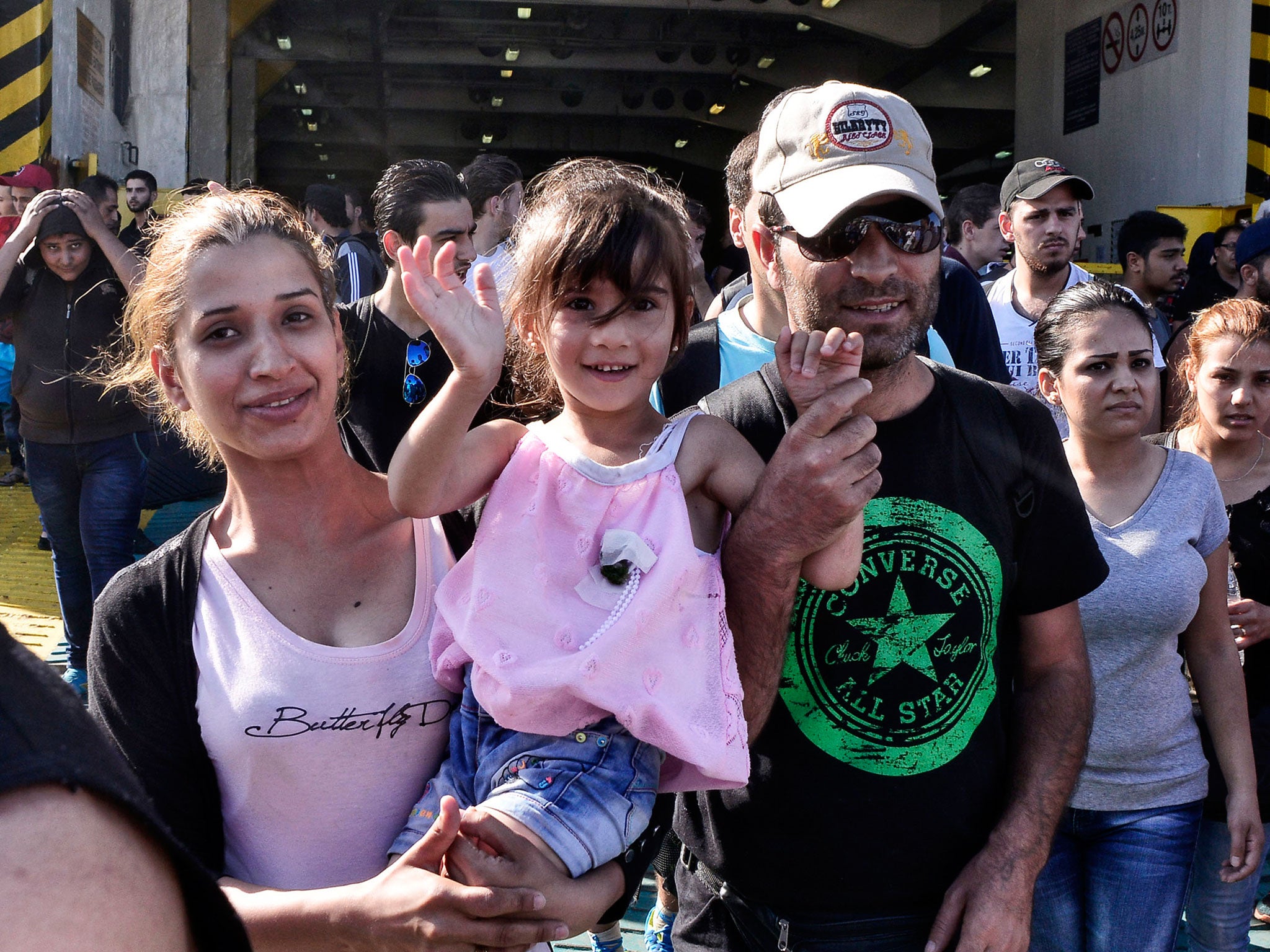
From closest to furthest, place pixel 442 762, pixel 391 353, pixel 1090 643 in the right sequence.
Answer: pixel 442 762 < pixel 1090 643 < pixel 391 353

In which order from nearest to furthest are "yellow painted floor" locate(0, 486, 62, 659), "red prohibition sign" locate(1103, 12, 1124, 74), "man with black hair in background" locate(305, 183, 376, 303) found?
1. "yellow painted floor" locate(0, 486, 62, 659)
2. "man with black hair in background" locate(305, 183, 376, 303)
3. "red prohibition sign" locate(1103, 12, 1124, 74)

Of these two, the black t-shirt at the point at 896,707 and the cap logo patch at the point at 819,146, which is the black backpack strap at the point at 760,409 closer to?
the black t-shirt at the point at 896,707

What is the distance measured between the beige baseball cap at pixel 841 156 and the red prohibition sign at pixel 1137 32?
12.6 m

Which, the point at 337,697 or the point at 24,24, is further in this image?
the point at 24,24

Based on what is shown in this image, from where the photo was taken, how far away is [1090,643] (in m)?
2.54

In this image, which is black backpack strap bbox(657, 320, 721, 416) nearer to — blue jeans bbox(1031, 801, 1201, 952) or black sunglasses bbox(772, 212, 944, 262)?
black sunglasses bbox(772, 212, 944, 262)

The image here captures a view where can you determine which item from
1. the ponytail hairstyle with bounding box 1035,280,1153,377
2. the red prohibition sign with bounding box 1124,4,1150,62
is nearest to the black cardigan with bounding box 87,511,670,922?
the ponytail hairstyle with bounding box 1035,280,1153,377

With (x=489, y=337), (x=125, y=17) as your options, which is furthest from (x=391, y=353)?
(x=125, y=17)

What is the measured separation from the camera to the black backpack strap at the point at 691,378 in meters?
2.79

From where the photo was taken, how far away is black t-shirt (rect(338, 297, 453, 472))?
353cm

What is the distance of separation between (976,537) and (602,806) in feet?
2.46

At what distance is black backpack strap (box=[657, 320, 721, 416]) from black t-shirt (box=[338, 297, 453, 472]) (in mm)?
959

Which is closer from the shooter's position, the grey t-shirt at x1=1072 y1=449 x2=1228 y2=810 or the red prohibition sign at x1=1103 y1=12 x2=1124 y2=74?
the grey t-shirt at x1=1072 y1=449 x2=1228 y2=810

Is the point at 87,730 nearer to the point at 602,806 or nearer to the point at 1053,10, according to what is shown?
the point at 602,806
